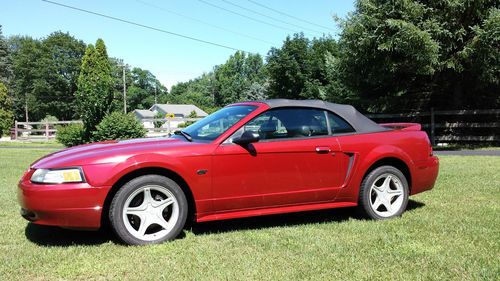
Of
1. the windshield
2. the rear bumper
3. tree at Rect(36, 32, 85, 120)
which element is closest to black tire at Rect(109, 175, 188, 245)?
the windshield

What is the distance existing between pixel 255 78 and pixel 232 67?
9859 mm

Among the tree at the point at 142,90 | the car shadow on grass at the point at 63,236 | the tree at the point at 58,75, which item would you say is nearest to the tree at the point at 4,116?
the tree at the point at 58,75

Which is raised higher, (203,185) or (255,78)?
(255,78)

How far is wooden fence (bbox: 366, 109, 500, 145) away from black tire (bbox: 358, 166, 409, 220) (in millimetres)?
14594

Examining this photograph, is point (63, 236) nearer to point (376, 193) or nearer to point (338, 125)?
point (338, 125)

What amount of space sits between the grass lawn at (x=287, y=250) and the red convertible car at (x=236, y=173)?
0.26m

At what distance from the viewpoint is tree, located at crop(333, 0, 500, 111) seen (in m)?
15.7

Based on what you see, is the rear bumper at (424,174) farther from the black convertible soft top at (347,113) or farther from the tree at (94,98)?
the tree at (94,98)

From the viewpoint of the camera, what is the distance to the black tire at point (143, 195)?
4.39 meters

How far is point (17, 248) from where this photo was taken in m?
4.43

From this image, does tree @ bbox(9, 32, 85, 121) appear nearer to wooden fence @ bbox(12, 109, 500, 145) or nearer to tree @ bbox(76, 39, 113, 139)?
tree @ bbox(76, 39, 113, 139)

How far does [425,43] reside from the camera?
15.4 meters

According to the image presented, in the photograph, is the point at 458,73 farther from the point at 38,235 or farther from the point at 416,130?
the point at 38,235

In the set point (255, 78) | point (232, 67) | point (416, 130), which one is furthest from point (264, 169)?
point (232, 67)
